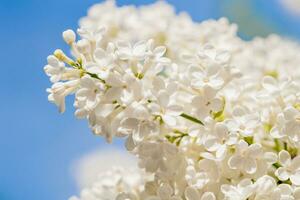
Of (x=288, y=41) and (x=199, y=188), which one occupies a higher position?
(x=288, y=41)

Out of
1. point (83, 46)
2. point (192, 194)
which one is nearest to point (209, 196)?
point (192, 194)

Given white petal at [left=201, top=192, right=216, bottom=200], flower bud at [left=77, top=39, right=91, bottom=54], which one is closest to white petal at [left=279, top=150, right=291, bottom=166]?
white petal at [left=201, top=192, right=216, bottom=200]

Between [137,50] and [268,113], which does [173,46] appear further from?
[137,50]

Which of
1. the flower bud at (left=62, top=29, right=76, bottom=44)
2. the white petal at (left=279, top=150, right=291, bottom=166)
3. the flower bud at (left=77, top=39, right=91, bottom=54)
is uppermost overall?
the flower bud at (left=62, top=29, right=76, bottom=44)

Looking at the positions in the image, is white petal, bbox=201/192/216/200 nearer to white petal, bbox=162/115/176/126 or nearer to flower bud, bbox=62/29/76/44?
white petal, bbox=162/115/176/126

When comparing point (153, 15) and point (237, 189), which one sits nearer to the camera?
point (237, 189)

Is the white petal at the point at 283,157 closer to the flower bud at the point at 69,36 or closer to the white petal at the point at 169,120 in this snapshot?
the white petal at the point at 169,120

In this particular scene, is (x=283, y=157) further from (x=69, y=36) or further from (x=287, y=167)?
(x=69, y=36)

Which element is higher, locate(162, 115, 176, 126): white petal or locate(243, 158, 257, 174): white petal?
locate(162, 115, 176, 126): white petal

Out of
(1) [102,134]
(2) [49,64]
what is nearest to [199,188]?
(1) [102,134]

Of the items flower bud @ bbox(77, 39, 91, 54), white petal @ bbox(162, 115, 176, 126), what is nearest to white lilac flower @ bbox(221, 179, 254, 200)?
white petal @ bbox(162, 115, 176, 126)
